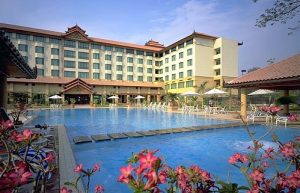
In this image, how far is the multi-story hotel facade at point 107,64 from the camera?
45.4 meters

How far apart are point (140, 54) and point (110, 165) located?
52207mm

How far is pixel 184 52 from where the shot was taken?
1980 inches

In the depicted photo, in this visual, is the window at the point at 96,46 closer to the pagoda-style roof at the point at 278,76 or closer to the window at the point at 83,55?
the window at the point at 83,55

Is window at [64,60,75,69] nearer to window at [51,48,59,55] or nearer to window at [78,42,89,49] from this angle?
window at [51,48,59,55]

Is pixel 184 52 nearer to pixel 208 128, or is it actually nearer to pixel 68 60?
pixel 68 60

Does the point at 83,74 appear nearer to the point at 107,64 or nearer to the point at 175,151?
the point at 107,64

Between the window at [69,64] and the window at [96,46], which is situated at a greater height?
the window at [96,46]

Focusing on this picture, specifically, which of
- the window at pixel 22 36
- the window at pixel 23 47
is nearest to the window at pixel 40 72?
the window at pixel 23 47

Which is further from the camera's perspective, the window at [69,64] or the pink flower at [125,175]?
the window at [69,64]

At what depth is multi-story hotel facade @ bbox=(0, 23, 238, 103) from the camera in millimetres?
45406

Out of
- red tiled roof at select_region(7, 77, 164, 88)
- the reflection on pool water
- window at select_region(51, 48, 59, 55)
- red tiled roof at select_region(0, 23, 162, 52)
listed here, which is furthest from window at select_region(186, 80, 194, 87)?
the reflection on pool water

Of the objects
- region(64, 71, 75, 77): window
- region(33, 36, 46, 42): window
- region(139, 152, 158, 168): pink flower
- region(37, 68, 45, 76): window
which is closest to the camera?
region(139, 152, 158, 168): pink flower

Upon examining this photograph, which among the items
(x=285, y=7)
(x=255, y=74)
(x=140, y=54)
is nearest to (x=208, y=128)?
(x=255, y=74)

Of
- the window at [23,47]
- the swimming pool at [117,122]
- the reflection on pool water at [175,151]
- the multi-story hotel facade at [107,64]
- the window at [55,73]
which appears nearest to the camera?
the reflection on pool water at [175,151]
